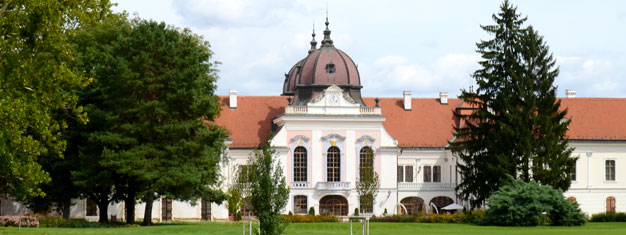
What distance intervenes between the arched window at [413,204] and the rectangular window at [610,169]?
42.1 feet

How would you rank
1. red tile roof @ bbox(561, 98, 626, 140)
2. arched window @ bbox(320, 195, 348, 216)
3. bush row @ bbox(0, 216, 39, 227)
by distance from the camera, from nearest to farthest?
bush row @ bbox(0, 216, 39, 227)
arched window @ bbox(320, 195, 348, 216)
red tile roof @ bbox(561, 98, 626, 140)

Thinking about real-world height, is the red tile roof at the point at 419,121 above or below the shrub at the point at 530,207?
above

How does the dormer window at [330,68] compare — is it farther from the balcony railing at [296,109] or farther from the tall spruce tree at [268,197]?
the tall spruce tree at [268,197]

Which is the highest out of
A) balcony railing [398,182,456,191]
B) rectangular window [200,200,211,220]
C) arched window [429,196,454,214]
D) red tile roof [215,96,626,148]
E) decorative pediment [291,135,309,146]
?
red tile roof [215,96,626,148]

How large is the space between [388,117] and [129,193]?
90.8 feet

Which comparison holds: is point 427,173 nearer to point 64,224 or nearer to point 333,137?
point 333,137

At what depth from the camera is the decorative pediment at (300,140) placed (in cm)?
6706

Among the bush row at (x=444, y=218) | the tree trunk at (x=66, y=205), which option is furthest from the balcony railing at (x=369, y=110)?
the tree trunk at (x=66, y=205)

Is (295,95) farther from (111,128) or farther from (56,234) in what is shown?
(56,234)

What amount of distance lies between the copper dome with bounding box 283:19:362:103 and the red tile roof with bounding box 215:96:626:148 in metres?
3.11

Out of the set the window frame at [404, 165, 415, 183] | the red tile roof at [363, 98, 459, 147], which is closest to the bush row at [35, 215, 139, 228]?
the window frame at [404, 165, 415, 183]

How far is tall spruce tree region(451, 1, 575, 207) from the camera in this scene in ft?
168

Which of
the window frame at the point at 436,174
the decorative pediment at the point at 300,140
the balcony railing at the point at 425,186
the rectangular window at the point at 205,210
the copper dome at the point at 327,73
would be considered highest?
the copper dome at the point at 327,73

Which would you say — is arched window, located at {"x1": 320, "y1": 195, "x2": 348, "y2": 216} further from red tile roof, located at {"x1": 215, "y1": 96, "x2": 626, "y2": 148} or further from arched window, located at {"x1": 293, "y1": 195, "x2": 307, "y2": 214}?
red tile roof, located at {"x1": 215, "y1": 96, "x2": 626, "y2": 148}
